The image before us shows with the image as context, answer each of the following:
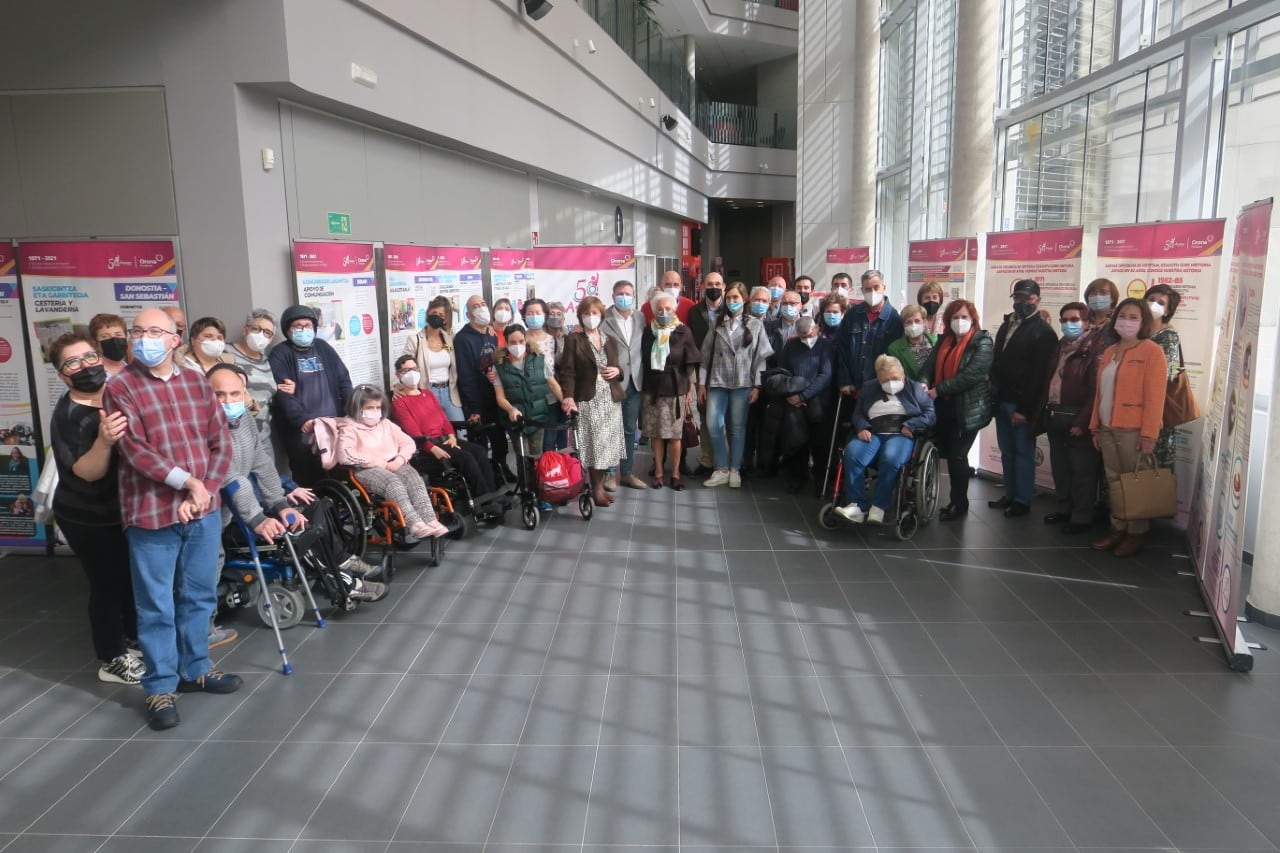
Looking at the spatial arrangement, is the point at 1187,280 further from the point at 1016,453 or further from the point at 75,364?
the point at 75,364

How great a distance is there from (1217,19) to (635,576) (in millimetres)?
5362

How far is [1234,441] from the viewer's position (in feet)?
13.7

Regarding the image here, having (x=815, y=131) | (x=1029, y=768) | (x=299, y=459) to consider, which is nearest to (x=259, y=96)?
(x=299, y=459)

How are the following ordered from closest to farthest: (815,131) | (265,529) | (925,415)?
(265,529) → (925,415) → (815,131)

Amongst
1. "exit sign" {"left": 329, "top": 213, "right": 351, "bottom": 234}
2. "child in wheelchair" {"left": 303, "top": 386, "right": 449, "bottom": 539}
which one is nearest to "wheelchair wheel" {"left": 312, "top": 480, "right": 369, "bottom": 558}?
"child in wheelchair" {"left": 303, "top": 386, "right": 449, "bottom": 539}

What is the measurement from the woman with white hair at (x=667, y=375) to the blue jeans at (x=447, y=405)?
163 centimetres

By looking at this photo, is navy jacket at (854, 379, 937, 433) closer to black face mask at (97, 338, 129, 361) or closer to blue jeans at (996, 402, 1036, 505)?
blue jeans at (996, 402, 1036, 505)

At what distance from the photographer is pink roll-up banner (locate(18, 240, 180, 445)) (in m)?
5.16

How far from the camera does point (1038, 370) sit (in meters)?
6.16

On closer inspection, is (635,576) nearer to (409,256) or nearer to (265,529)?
(265,529)

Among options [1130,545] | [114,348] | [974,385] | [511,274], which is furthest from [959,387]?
[114,348]

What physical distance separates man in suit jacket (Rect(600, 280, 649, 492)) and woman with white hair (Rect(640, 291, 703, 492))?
0.27ft

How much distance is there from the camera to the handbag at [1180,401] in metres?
5.44

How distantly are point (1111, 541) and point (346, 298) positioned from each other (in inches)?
222
